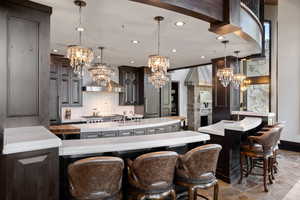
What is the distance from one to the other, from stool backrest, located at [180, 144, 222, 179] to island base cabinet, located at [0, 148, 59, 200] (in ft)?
4.19

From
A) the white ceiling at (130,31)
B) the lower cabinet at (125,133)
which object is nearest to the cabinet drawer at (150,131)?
the lower cabinet at (125,133)

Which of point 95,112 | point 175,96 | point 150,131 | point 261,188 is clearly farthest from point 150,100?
point 261,188

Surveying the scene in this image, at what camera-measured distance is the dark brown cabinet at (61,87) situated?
5461mm

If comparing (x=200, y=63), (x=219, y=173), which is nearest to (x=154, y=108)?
(x=200, y=63)

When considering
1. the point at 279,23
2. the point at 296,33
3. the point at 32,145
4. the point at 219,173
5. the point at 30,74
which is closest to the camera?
the point at 32,145

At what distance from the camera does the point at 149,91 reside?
752 cm

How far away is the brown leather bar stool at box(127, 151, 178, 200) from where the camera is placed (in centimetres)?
174

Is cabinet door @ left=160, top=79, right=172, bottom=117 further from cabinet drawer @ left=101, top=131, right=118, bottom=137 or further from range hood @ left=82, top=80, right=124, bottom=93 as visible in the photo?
cabinet drawer @ left=101, top=131, right=118, bottom=137

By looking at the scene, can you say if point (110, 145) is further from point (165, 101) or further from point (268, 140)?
point (165, 101)

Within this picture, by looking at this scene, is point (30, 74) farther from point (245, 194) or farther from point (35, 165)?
point (245, 194)

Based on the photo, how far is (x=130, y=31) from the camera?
347 centimetres

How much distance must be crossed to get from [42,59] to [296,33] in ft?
23.0

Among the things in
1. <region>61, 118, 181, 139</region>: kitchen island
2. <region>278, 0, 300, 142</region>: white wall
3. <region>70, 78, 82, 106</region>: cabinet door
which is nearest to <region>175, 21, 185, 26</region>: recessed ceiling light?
<region>61, 118, 181, 139</region>: kitchen island

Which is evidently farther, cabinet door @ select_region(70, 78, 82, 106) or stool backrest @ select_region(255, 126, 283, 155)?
cabinet door @ select_region(70, 78, 82, 106)
